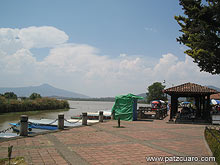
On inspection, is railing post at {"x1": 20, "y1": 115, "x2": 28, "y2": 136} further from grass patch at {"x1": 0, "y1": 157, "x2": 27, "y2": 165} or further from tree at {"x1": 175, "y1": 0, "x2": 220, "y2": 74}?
tree at {"x1": 175, "y1": 0, "x2": 220, "y2": 74}

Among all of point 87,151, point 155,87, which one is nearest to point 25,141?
point 87,151

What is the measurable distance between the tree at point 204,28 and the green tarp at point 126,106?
29.8 feet

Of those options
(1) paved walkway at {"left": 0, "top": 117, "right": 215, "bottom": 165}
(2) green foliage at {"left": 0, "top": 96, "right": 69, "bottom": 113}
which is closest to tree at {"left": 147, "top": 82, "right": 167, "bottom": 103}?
(2) green foliage at {"left": 0, "top": 96, "right": 69, "bottom": 113}

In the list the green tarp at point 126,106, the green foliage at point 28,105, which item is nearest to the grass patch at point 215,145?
the green tarp at point 126,106

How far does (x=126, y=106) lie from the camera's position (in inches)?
750

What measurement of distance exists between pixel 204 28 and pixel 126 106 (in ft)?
36.0

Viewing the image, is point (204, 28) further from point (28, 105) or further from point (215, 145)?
point (28, 105)

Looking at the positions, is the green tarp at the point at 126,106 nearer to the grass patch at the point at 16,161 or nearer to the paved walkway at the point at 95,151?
→ the paved walkway at the point at 95,151

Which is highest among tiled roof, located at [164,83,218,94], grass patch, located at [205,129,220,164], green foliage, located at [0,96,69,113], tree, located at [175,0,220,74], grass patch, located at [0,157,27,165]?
tree, located at [175,0,220,74]

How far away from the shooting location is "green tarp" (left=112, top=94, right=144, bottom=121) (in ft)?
61.7

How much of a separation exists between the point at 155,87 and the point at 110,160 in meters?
91.1

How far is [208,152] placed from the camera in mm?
7379

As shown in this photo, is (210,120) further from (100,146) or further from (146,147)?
(100,146)

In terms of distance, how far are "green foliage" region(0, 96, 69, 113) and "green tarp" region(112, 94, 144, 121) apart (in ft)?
96.3
